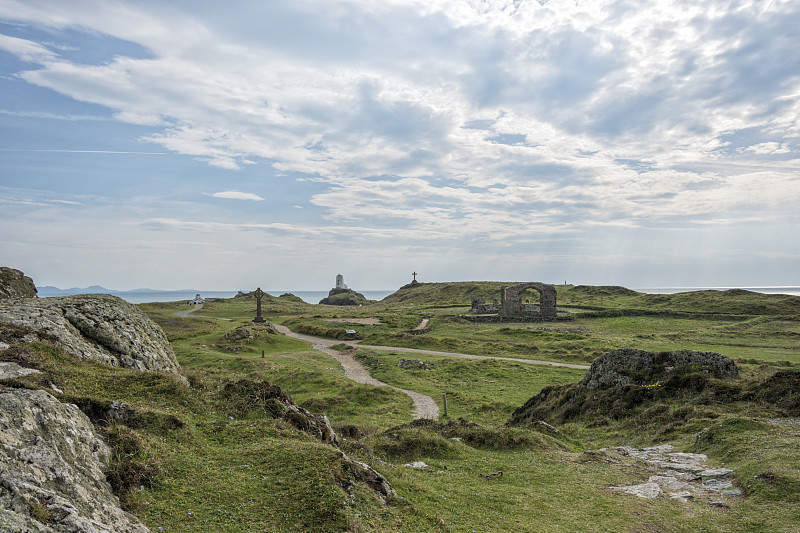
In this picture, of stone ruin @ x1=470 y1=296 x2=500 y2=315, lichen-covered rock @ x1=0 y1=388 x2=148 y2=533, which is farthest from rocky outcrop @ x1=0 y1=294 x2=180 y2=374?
stone ruin @ x1=470 y1=296 x2=500 y2=315

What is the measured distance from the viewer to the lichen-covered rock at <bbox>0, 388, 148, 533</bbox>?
4.61m

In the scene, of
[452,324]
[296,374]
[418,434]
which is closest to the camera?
[418,434]

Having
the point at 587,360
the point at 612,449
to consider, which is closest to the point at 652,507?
the point at 612,449

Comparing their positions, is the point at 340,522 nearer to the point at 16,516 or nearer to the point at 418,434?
the point at 16,516

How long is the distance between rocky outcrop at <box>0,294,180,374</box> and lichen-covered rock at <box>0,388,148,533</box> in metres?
7.21

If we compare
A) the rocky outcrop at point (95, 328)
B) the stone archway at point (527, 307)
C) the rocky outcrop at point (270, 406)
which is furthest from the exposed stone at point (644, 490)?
the stone archway at point (527, 307)

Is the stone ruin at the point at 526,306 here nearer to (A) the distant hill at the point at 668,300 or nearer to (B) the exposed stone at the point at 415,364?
(A) the distant hill at the point at 668,300

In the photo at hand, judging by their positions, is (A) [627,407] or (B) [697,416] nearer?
(B) [697,416]

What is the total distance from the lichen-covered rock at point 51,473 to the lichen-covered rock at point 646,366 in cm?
2026

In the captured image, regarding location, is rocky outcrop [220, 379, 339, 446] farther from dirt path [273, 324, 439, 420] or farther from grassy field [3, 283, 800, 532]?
dirt path [273, 324, 439, 420]

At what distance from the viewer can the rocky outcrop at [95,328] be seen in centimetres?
1280

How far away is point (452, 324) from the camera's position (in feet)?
217

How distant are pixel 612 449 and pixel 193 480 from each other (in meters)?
13.8

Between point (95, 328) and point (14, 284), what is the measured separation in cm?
1519
